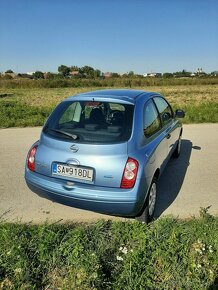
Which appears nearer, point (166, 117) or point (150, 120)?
point (150, 120)

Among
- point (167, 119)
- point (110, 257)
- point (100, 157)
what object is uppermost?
point (167, 119)

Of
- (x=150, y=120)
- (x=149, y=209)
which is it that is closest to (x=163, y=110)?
(x=150, y=120)

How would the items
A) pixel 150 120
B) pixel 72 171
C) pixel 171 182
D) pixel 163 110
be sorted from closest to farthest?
pixel 72 171
pixel 150 120
pixel 163 110
pixel 171 182

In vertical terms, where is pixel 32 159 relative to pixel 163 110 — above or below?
below

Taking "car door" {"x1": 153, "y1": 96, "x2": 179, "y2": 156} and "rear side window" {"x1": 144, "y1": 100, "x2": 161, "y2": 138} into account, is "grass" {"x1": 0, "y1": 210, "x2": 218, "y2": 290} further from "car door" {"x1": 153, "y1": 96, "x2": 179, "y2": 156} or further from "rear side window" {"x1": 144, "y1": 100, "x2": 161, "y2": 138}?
"car door" {"x1": 153, "y1": 96, "x2": 179, "y2": 156}

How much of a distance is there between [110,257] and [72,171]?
0.94 metres

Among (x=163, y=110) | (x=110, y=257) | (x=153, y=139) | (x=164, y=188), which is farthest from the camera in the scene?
(x=163, y=110)

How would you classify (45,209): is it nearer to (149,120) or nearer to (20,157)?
(149,120)

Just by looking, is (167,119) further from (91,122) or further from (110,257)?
(110,257)

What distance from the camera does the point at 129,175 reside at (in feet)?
9.61

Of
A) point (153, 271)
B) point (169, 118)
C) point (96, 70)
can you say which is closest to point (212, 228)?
point (153, 271)

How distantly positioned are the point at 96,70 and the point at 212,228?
86749 mm

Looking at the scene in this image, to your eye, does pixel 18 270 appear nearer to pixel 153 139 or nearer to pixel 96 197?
pixel 96 197

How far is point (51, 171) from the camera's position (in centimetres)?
318
